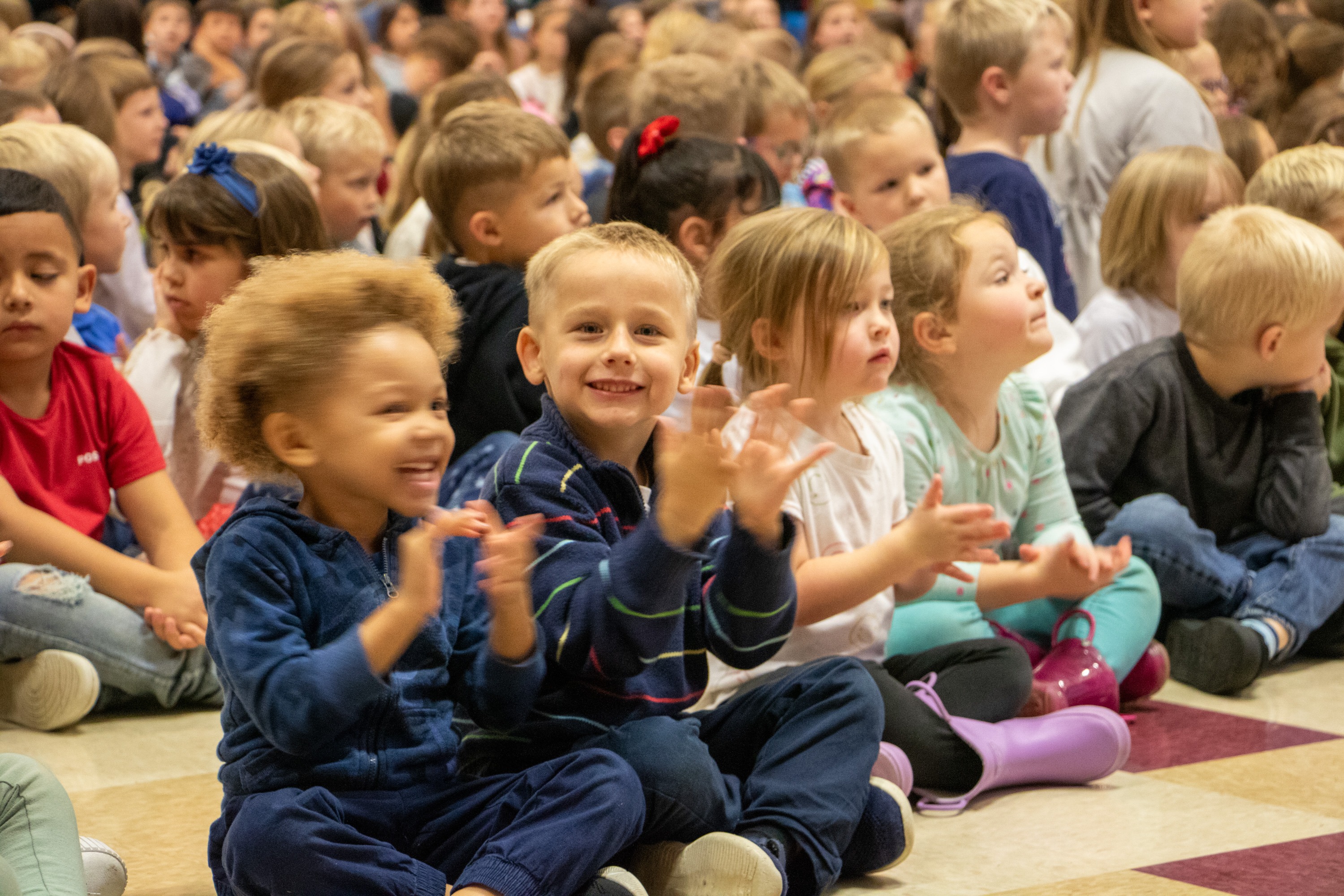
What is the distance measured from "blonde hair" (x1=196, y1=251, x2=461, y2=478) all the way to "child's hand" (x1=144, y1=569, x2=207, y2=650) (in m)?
0.96

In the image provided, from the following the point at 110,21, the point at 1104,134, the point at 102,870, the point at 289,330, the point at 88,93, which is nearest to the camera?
the point at 289,330

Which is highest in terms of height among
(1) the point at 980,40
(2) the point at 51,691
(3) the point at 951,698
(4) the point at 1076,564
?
(1) the point at 980,40

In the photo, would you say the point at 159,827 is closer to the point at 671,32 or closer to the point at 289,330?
the point at 289,330

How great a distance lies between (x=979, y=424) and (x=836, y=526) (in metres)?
0.51

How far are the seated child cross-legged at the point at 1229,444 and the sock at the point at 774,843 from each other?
1274 mm

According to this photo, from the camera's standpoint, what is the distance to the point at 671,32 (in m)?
6.00

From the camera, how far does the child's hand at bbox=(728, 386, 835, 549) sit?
1.50 meters

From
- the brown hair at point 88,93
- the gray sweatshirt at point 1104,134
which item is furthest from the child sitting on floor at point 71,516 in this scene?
the gray sweatshirt at point 1104,134

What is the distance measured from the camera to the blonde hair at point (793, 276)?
2.07 meters

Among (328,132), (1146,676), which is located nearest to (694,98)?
(328,132)

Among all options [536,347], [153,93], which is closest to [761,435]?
[536,347]

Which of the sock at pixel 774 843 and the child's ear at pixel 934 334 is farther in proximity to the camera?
the child's ear at pixel 934 334

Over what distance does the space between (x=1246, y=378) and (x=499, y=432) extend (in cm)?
148

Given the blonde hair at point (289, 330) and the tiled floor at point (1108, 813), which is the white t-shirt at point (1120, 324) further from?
the blonde hair at point (289, 330)
